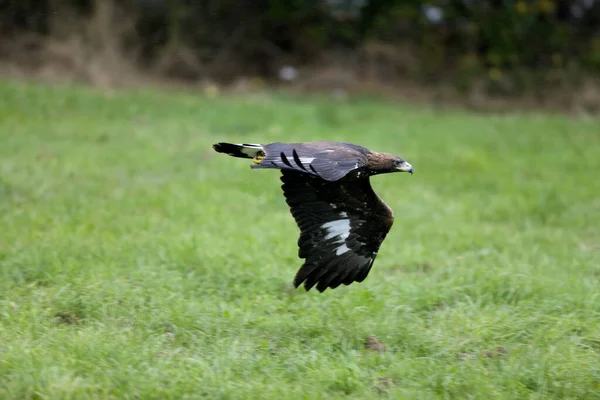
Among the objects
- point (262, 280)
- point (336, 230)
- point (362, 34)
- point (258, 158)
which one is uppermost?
point (362, 34)

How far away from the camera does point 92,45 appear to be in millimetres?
15109

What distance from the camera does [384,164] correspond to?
4965mm

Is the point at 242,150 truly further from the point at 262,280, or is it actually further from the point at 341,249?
the point at 262,280

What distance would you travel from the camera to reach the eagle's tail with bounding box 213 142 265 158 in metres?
4.45

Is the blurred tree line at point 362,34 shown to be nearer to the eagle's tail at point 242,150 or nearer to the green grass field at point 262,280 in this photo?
the green grass field at point 262,280

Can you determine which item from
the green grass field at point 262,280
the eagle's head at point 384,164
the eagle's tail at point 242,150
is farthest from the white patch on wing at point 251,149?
the green grass field at point 262,280

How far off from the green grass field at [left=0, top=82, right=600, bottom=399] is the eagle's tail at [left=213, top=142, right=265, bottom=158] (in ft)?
3.56

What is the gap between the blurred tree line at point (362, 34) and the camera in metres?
15.9

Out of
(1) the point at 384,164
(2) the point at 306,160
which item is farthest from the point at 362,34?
(2) the point at 306,160

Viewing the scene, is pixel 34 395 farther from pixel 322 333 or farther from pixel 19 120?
pixel 19 120

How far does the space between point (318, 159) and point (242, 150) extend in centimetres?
46

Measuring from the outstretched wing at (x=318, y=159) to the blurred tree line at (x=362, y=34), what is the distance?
11834 mm

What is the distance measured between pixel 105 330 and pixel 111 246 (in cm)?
150

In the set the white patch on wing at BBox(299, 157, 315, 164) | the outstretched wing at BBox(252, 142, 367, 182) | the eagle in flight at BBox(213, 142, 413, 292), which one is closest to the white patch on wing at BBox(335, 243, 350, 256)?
the eagle in flight at BBox(213, 142, 413, 292)
